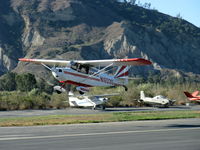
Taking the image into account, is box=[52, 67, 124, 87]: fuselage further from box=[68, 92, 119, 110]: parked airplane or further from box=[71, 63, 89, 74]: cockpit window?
box=[68, 92, 119, 110]: parked airplane

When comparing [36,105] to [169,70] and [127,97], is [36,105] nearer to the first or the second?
[127,97]

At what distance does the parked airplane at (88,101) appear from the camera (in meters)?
36.2

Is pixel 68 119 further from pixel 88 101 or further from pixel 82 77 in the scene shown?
pixel 88 101

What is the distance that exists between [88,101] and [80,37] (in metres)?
114

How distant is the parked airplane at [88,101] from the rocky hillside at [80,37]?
80.4 m

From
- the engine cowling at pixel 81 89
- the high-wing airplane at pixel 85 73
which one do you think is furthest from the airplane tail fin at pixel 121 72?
the engine cowling at pixel 81 89

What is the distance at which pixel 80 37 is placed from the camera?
14900 centimetres

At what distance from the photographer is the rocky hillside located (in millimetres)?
134475

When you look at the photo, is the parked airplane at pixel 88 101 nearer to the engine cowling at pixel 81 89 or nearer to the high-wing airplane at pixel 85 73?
the high-wing airplane at pixel 85 73

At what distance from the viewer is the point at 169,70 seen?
134 m

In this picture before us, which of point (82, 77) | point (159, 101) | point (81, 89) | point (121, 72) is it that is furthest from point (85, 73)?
point (159, 101)

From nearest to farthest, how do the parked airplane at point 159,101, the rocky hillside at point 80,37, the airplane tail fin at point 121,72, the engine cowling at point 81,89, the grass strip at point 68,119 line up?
the grass strip at point 68,119 < the engine cowling at point 81,89 < the airplane tail fin at point 121,72 < the parked airplane at point 159,101 < the rocky hillside at point 80,37

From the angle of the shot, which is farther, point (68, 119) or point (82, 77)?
point (82, 77)

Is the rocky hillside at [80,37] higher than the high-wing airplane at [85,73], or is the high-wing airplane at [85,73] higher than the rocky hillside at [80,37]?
the rocky hillside at [80,37]
